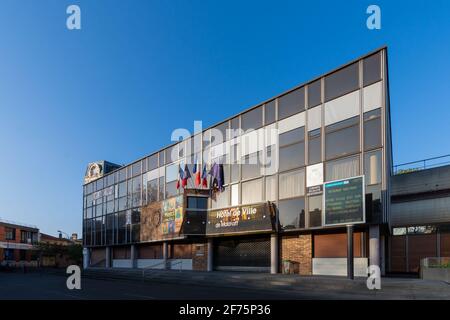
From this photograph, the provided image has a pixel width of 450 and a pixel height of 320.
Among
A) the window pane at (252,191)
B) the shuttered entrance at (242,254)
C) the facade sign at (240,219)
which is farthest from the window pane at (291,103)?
the shuttered entrance at (242,254)

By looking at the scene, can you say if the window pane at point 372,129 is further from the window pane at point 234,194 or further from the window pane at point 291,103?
the window pane at point 234,194

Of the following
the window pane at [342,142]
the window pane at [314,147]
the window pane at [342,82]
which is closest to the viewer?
the window pane at [342,142]

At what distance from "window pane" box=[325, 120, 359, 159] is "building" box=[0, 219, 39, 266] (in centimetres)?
7190

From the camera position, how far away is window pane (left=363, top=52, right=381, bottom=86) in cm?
2330

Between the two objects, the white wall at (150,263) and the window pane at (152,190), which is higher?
the window pane at (152,190)

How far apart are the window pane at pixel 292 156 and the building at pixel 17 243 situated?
224ft

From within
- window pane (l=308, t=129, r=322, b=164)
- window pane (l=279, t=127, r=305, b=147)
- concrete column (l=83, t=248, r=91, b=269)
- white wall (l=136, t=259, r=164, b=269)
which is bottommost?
concrete column (l=83, t=248, r=91, b=269)

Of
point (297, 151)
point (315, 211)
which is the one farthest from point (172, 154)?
point (315, 211)

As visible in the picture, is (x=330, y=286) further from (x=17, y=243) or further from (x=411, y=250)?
(x=17, y=243)

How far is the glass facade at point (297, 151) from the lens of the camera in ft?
76.6

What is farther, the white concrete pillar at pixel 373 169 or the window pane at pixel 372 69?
the window pane at pixel 372 69

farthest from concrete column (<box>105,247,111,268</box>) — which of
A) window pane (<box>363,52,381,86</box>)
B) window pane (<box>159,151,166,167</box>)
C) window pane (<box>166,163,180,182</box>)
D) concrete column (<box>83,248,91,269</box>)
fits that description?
window pane (<box>363,52,381,86</box>)

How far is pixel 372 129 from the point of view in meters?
23.2

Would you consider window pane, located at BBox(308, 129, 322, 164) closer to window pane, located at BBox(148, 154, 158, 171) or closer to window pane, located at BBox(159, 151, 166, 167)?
window pane, located at BBox(159, 151, 166, 167)
